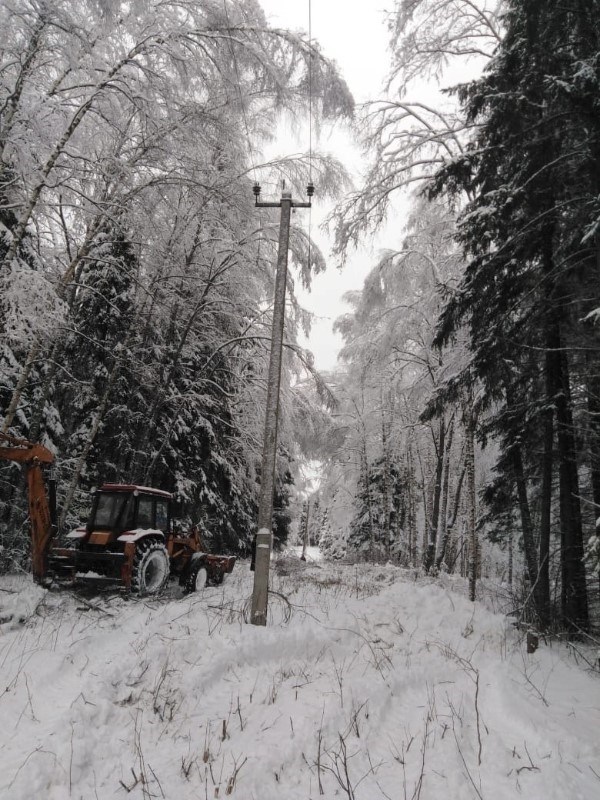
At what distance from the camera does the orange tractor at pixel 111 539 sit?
8602 millimetres

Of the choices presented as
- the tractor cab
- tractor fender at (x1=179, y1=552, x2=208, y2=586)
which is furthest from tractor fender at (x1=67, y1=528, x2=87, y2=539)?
tractor fender at (x1=179, y1=552, x2=208, y2=586)

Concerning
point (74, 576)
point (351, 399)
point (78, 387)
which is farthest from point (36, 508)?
point (351, 399)

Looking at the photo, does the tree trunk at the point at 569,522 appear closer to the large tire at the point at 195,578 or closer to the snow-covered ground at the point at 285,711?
the snow-covered ground at the point at 285,711

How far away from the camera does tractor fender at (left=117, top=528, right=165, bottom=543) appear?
9016 mm

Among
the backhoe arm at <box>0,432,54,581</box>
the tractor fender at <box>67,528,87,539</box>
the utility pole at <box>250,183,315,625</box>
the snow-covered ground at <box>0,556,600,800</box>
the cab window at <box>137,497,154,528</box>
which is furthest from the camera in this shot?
the cab window at <box>137,497,154,528</box>

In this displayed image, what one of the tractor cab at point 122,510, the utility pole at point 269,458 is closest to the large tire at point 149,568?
the tractor cab at point 122,510

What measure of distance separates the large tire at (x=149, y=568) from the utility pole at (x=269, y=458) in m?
2.92

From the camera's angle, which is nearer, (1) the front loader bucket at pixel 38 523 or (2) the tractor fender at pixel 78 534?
(1) the front loader bucket at pixel 38 523

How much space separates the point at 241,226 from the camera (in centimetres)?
1226

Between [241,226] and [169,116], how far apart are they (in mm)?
4095

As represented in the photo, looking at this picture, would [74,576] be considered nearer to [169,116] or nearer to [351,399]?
[169,116]

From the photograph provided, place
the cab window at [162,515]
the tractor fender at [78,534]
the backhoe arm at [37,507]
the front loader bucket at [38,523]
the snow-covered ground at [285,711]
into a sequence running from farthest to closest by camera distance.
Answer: the cab window at [162,515] → the tractor fender at [78,534] → the front loader bucket at [38,523] → the backhoe arm at [37,507] → the snow-covered ground at [285,711]

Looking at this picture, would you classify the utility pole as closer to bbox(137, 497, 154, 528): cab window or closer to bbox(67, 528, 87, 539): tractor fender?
bbox(137, 497, 154, 528): cab window

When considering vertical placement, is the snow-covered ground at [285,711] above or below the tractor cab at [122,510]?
below
